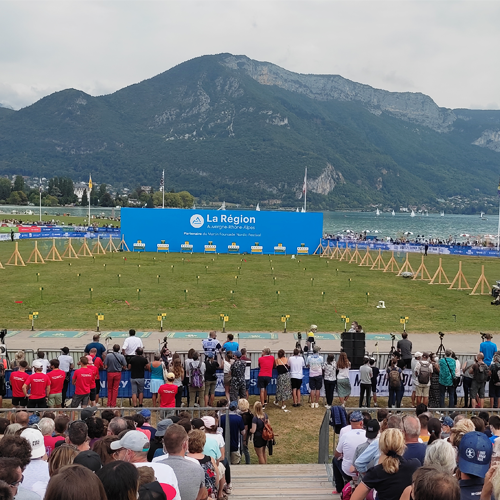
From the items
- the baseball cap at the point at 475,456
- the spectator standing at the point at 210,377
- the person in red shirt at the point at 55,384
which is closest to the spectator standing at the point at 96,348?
the person in red shirt at the point at 55,384

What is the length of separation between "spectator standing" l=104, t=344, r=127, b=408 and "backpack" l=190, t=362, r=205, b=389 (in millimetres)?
1770

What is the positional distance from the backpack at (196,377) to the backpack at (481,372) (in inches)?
267

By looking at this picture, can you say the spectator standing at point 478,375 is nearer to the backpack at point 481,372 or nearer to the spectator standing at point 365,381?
the backpack at point 481,372

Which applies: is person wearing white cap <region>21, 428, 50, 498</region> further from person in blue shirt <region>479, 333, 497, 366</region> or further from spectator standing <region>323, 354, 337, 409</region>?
person in blue shirt <region>479, 333, 497, 366</region>

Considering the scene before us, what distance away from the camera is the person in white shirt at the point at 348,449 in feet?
22.4

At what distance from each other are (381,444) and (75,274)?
31.6 meters

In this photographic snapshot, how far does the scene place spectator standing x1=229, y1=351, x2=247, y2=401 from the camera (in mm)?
12398

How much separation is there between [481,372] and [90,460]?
10.8 meters

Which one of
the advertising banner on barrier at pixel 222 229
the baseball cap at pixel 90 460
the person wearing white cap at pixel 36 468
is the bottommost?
the person wearing white cap at pixel 36 468

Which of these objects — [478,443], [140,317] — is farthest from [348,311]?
[478,443]

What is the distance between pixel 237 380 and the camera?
12.4 meters

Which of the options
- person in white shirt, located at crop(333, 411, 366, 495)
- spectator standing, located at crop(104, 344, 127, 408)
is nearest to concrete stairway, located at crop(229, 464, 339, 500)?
person in white shirt, located at crop(333, 411, 366, 495)

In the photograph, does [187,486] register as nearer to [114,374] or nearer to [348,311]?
[114,374]

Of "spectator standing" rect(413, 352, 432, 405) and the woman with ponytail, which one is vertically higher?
the woman with ponytail
